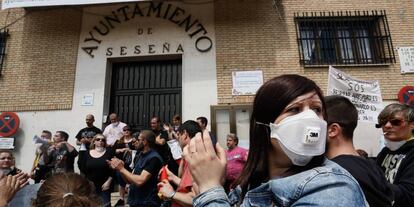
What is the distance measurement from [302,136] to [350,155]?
0.87 meters

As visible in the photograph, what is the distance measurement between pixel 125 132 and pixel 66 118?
9.16 feet

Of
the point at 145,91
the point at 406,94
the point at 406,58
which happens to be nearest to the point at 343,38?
the point at 406,58

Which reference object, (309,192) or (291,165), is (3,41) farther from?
(309,192)

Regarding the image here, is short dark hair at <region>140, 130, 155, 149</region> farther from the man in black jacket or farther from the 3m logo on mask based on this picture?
the 3m logo on mask

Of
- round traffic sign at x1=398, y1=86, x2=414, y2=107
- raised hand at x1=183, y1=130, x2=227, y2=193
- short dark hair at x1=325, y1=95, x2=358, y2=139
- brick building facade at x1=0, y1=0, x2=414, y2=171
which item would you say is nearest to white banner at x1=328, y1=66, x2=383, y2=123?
brick building facade at x1=0, y1=0, x2=414, y2=171

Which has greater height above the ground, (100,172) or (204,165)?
(204,165)

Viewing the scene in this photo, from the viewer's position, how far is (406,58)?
918 cm

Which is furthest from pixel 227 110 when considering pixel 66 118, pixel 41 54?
pixel 41 54

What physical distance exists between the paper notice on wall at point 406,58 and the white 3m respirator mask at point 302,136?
954 cm

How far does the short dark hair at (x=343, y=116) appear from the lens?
6.68 feet

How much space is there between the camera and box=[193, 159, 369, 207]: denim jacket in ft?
3.30

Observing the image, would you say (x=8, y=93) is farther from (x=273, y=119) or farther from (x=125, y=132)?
(x=273, y=119)

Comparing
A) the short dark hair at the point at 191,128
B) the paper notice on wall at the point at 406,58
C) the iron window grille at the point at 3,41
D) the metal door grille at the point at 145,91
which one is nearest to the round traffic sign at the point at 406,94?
the paper notice on wall at the point at 406,58

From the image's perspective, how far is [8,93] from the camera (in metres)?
9.51
